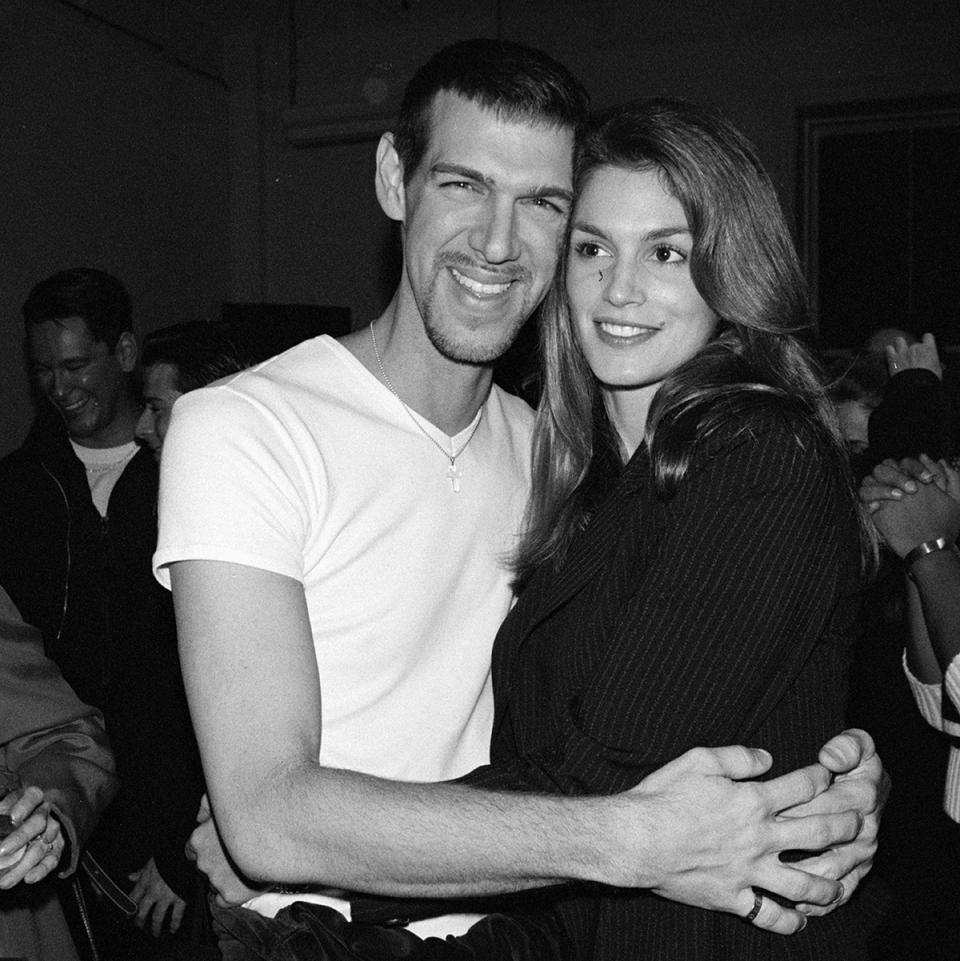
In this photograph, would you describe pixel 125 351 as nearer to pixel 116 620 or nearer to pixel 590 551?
pixel 116 620

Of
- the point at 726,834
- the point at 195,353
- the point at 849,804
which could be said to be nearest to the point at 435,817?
the point at 726,834

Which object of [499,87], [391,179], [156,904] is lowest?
[156,904]

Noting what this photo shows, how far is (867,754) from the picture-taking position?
1.70 meters

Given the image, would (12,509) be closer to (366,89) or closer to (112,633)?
(112,633)

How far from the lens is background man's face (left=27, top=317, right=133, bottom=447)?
4582 millimetres

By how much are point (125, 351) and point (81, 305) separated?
0.24m

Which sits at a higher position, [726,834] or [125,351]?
[125,351]

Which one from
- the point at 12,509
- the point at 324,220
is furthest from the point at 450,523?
the point at 324,220

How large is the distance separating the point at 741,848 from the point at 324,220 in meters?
7.72

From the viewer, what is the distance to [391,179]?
2211 mm

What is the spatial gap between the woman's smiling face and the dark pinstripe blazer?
34 centimetres

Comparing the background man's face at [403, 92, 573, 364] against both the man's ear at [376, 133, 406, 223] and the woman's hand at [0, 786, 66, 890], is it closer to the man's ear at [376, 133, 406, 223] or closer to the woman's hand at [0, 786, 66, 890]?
the man's ear at [376, 133, 406, 223]

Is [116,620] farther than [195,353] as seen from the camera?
No

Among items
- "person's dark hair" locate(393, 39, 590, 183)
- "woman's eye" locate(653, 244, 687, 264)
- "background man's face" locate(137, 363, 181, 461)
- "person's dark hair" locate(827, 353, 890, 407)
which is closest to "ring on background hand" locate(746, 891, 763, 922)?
"woman's eye" locate(653, 244, 687, 264)
